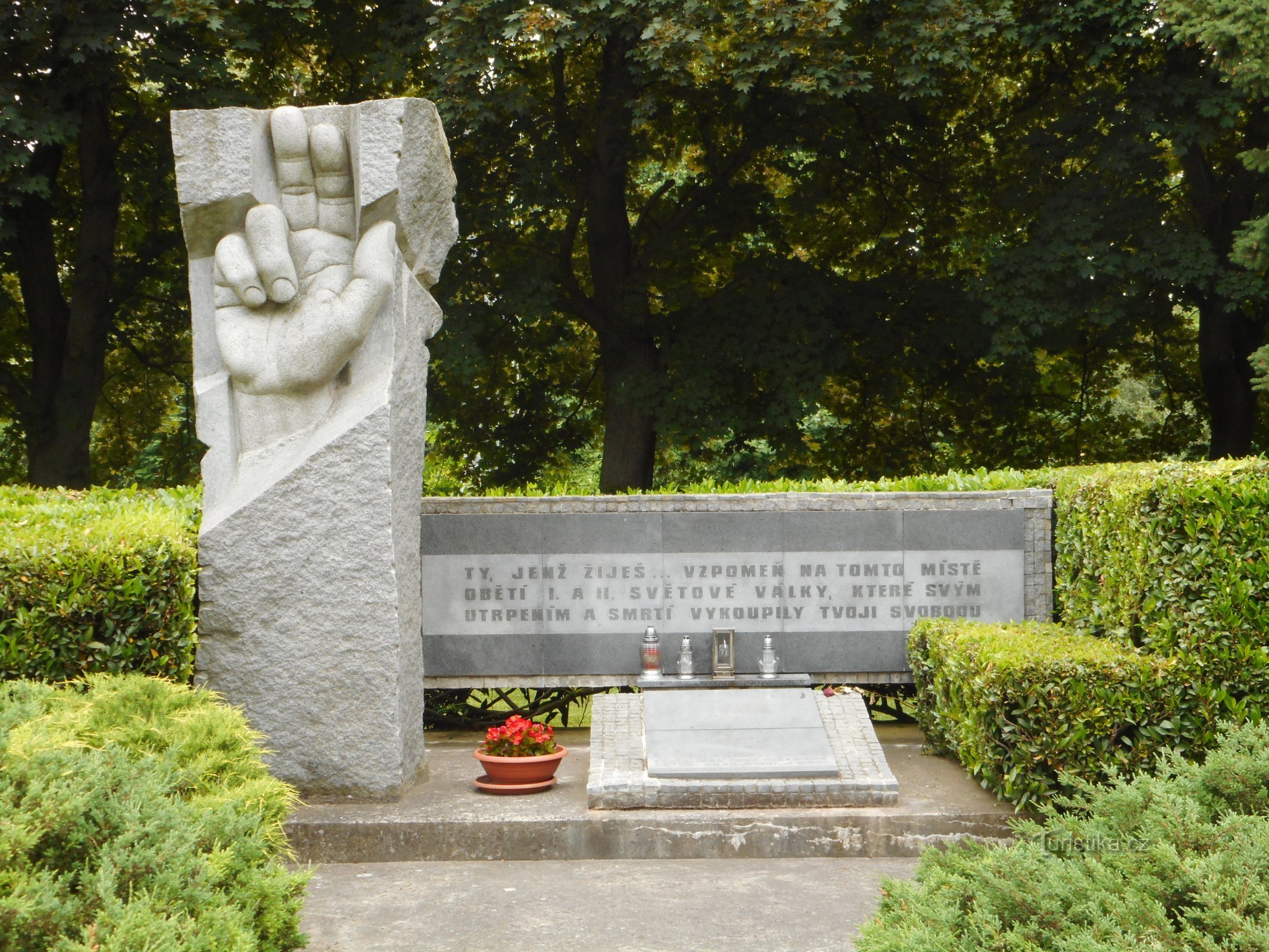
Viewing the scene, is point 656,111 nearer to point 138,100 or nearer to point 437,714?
point 138,100

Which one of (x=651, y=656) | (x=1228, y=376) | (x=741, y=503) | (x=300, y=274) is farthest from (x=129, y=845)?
Answer: (x=1228, y=376)

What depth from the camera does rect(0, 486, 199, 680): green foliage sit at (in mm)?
5305

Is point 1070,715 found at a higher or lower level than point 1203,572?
lower

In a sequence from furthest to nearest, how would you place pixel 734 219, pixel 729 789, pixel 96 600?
pixel 734 219
pixel 729 789
pixel 96 600

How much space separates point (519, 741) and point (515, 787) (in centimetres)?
25

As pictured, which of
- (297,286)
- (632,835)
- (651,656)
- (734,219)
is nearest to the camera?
(632,835)

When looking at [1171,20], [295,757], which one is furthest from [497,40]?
[295,757]

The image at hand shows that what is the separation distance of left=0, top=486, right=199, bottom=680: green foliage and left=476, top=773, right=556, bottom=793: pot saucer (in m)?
1.62

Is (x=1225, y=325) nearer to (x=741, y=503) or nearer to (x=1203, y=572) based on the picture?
(x=741, y=503)

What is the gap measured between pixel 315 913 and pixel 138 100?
13.2 meters

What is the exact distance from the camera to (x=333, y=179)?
6.42m

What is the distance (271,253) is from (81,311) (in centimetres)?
909

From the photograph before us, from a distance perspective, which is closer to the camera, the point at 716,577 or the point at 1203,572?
the point at 1203,572

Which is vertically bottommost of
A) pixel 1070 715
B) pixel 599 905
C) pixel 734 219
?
pixel 599 905
